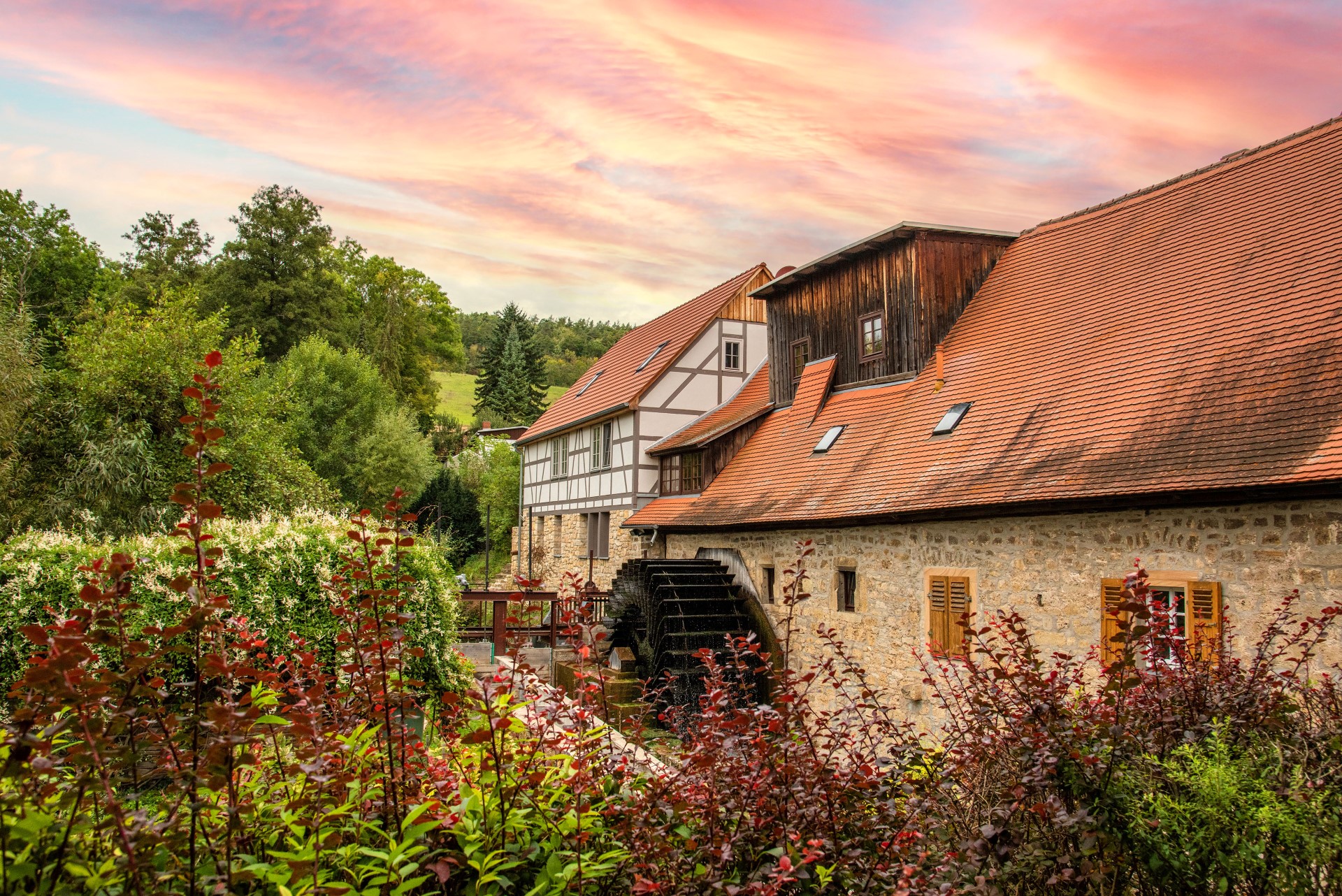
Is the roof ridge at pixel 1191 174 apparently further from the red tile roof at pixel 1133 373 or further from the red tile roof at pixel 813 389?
the red tile roof at pixel 813 389

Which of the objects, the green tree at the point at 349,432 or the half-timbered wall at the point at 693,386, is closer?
the half-timbered wall at the point at 693,386

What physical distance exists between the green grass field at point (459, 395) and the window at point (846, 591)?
42.6 meters

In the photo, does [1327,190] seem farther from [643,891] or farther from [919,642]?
[643,891]

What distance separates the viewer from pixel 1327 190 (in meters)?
9.73

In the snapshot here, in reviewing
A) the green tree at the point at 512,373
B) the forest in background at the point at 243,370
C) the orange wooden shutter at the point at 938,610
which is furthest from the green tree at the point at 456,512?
the orange wooden shutter at the point at 938,610

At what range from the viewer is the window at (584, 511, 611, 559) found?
21.9 metres

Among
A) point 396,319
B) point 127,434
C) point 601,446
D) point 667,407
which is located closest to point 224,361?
point 127,434

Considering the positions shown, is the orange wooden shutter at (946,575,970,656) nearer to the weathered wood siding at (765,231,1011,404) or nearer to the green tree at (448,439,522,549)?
the weathered wood siding at (765,231,1011,404)

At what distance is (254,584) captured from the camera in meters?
9.02

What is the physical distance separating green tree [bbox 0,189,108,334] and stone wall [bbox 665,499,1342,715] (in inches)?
1239

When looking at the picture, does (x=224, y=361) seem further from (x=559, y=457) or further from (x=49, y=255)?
(x=49, y=255)

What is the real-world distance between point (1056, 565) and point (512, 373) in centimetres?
4553

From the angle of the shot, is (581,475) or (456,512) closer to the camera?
(581,475)

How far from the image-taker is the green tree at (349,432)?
33.2 meters
